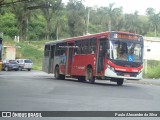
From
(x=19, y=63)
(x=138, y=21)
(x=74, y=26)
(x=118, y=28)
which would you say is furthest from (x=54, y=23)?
(x=19, y=63)

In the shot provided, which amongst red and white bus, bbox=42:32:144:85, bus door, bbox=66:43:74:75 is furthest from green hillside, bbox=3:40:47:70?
red and white bus, bbox=42:32:144:85

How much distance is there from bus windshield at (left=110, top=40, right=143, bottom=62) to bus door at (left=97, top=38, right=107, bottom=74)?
700 mm

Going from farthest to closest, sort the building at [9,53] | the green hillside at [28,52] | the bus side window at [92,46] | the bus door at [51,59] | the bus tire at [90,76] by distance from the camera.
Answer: the green hillside at [28,52]
the building at [9,53]
the bus door at [51,59]
the bus tire at [90,76]
the bus side window at [92,46]

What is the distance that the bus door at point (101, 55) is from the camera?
23.7 metres

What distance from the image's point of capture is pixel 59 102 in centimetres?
1384

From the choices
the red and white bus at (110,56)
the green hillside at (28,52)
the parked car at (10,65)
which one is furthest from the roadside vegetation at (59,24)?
the red and white bus at (110,56)

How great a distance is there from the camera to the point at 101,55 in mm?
23984

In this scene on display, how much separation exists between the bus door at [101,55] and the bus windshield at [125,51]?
2.30 ft

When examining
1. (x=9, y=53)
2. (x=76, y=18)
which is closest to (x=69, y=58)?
(x=9, y=53)

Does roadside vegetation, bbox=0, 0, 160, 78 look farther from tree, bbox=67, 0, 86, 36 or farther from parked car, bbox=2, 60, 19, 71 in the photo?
parked car, bbox=2, 60, 19, 71

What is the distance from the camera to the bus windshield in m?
23.3

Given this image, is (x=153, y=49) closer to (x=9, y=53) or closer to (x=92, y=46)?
(x=9, y=53)

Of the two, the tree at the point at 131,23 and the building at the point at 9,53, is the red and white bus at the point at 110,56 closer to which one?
the building at the point at 9,53

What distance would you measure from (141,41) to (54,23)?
79041 millimetres
